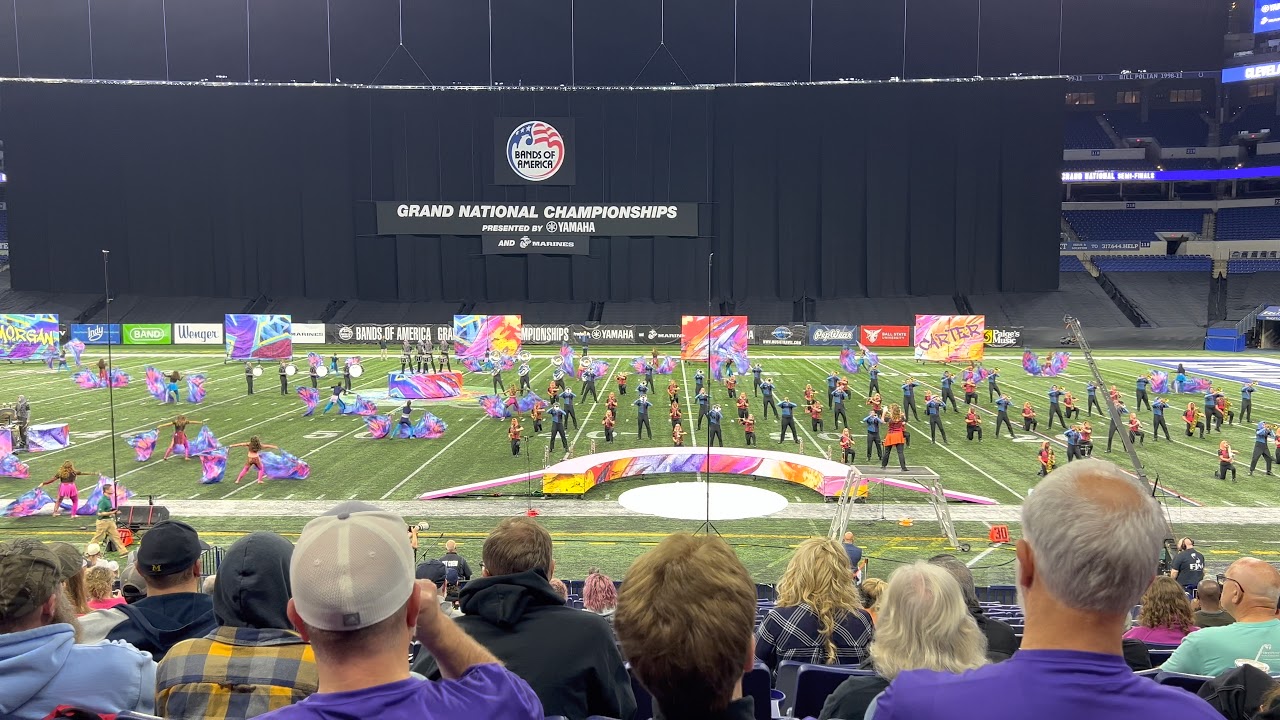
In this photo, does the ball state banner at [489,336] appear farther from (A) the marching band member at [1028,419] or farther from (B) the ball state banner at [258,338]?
(A) the marching band member at [1028,419]

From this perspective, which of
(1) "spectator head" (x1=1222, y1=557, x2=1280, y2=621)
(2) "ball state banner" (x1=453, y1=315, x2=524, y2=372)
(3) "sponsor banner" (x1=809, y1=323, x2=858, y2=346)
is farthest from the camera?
(3) "sponsor banner" (x1=809, y1=323, x2=858, y2=346)

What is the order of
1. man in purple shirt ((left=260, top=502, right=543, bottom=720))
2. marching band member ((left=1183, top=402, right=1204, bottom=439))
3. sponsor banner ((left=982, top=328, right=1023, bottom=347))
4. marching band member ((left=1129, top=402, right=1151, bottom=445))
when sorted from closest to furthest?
man in purple shirt ((left=260, top=502, right=543, bottom=720)), marching band member ((left=1129, top=402, right=1151, bottom=445)), marching band member ((left=1183, top=402, right=1204, bottom=439)), sponsor banner ((left=982, top=328, right=1023, bottom=347))

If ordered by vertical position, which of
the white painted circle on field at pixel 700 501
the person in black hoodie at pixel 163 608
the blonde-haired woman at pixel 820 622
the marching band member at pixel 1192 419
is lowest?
the white painted circle on field at pixel 700 501

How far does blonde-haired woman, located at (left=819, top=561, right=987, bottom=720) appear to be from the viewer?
9.30ft

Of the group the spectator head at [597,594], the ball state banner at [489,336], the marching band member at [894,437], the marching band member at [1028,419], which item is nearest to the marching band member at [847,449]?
the marching band member at [894,437]

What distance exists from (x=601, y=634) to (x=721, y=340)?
24.6 metres

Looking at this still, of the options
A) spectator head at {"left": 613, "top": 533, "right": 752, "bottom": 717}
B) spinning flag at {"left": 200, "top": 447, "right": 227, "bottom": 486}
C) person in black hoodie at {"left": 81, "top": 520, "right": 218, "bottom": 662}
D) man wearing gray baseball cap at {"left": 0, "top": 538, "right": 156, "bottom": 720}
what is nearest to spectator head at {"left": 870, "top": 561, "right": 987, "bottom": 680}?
spectator head at {"left": 613, "top": 533, "right": 752, "bottom": 717}

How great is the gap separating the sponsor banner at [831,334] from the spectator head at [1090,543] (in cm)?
4273

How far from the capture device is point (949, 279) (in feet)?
164

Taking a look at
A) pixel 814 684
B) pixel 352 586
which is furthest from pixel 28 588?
pixel 814 684

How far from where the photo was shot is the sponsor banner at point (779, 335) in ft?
146

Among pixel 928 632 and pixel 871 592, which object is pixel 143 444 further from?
pixel 928 632

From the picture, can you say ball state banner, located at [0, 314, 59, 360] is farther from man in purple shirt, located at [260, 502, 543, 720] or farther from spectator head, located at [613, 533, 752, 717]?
spectator head, located at [613, 533, 752, 717]

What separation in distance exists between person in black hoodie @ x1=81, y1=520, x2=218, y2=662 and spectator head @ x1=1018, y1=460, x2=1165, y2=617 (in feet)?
9.31
